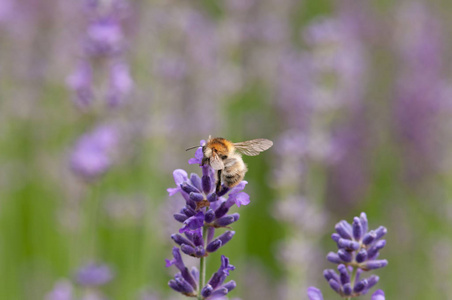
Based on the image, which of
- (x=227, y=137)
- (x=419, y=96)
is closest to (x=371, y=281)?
(x=227, y=137)

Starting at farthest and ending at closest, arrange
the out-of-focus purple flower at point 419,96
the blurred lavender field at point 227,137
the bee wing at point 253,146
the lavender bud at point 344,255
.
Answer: the out-of-focus purple flower at point 419,96 < the blurred lavender field at point 227,137 < the bee wing at point 253,146 < the lavender bud at point 344,255

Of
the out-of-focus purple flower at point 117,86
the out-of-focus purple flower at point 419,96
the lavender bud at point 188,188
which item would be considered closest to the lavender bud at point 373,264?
the lavender bud at point 188,188

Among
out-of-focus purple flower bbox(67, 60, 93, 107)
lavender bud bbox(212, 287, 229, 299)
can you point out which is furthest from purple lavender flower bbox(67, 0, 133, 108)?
lavender bud bbox(212, 287, 229, 299)

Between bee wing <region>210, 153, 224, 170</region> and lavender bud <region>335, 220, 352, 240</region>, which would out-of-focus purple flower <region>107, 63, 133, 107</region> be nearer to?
bee wing <region>210, 153, 224, 170</region>

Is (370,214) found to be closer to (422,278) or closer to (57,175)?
(422,278)

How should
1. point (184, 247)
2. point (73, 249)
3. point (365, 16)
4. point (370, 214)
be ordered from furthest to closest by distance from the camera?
point (365, 16) < point (370, 214) < point (73, 249) < point (184, 247)

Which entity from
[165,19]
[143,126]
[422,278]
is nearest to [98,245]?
[143,126]

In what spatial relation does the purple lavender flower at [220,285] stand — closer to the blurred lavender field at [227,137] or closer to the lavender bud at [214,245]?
the lavender bud at [214,245]
